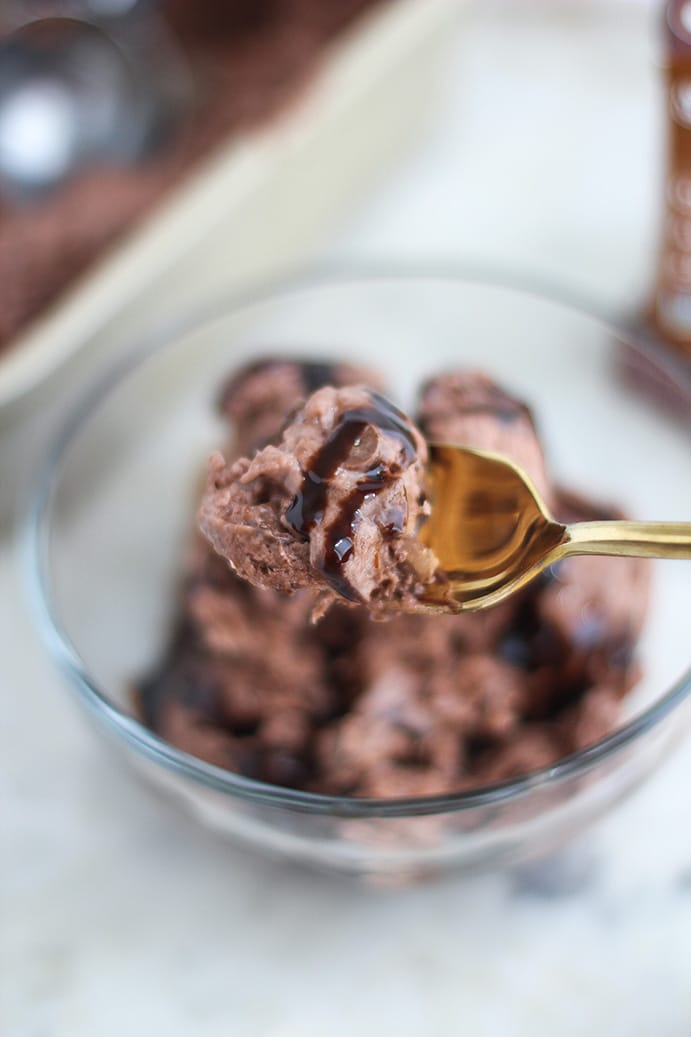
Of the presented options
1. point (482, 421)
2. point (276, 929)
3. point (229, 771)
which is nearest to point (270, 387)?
point (482, 421)

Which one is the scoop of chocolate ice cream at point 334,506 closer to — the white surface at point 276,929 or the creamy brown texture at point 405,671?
the creamy brown texture at point 405,671

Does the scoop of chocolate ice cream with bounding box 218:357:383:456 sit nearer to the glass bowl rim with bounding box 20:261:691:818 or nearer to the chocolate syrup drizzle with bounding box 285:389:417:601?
the glass bowl rim with bounding box 20:261:691:818

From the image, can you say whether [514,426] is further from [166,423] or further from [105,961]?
[105,961]

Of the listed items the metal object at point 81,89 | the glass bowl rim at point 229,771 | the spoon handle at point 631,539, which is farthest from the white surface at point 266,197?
the spoon handle at point 631,539

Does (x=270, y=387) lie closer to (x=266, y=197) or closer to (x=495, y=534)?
(x=495, y=534)

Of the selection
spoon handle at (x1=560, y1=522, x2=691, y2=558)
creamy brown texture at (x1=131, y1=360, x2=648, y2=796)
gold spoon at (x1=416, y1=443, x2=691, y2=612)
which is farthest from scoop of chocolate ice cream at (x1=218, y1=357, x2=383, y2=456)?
spoon handle at (x1=560, y1=522, x2=691, y2=558)
